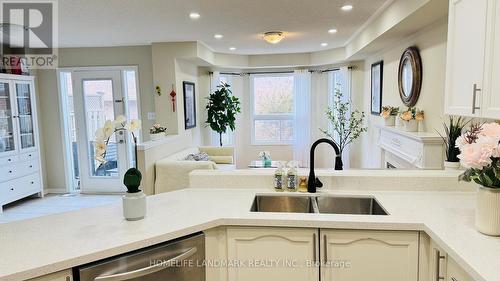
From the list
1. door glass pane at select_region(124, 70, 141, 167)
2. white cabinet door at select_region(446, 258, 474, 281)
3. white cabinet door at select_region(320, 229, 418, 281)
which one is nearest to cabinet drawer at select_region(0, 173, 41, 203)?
door glass pane at select_region(124, 70, 141, 167)

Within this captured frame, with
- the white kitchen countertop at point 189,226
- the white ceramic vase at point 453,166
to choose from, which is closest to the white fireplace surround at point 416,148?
the white ceramic vase at point 453,166

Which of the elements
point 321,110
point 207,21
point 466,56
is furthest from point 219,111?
point 466,56

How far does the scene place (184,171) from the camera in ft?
13.8

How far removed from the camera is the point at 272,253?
5.57ft

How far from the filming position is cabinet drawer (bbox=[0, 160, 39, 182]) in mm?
4717

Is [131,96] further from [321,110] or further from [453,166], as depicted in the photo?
[453,166]

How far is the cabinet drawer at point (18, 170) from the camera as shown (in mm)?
4717

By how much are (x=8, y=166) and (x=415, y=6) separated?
5564 mm

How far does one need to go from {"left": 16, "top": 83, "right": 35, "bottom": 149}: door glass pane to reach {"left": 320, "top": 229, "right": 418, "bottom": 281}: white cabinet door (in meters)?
5.29

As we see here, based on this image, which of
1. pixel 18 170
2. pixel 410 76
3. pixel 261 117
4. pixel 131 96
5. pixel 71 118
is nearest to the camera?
pixel 410 76

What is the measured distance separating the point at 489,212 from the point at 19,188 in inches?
231

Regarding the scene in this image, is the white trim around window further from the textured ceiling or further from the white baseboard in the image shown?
the white baseboard

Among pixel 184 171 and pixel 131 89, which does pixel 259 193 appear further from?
pixel 131 89

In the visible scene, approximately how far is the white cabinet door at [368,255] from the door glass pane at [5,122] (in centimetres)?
506
